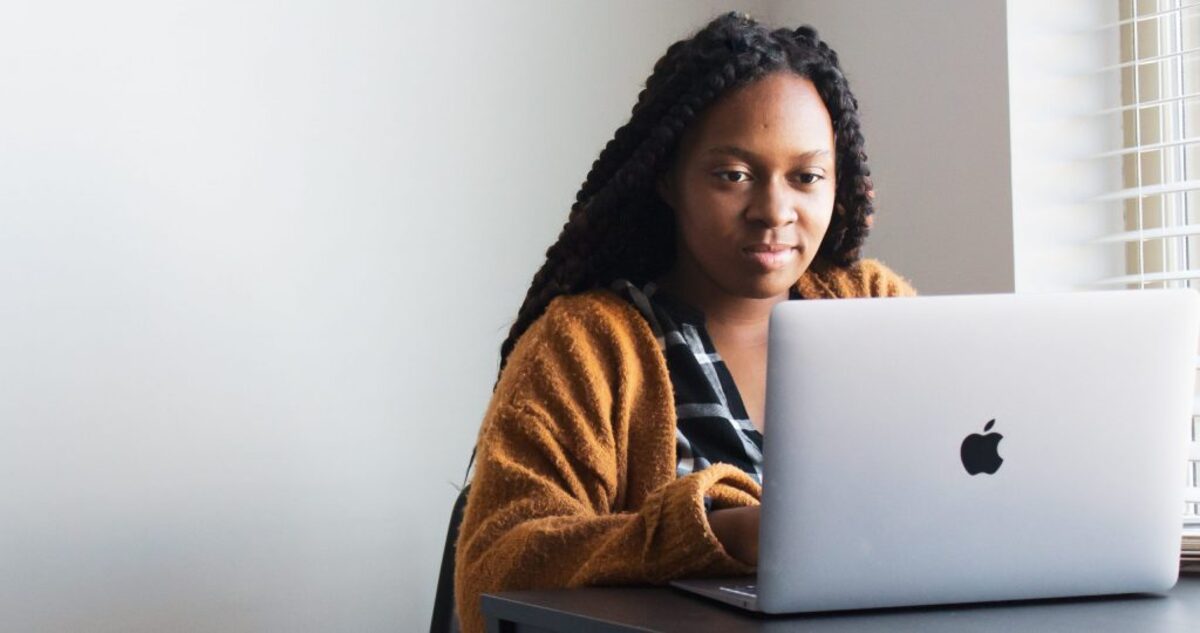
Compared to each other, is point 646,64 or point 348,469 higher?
point 646,64

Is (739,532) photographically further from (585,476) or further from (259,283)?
(259,283)

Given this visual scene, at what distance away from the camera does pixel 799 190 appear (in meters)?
1.41

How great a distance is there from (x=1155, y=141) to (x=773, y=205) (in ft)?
3.14

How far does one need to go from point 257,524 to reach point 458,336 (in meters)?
0.41

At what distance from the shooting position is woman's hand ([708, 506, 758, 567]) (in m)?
1.01

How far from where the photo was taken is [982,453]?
911 millimetres

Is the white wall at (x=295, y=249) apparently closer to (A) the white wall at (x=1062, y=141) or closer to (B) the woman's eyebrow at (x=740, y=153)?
(A) the white wall at (x=1062, y=141)

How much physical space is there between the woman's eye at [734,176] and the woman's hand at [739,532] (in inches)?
17.8

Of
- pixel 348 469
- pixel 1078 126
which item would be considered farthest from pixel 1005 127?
pixel 348 469

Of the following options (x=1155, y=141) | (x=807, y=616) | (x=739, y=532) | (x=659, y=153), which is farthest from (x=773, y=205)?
(x=1155, y=141)

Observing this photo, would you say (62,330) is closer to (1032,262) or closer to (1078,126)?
(1032,262)

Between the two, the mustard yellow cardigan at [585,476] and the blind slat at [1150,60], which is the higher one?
the blind slat at [1150,60]

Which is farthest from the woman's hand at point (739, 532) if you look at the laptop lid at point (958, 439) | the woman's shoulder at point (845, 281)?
the woman's shoulder at point (845, 281)

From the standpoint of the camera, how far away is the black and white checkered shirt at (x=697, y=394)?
4.51 feet
